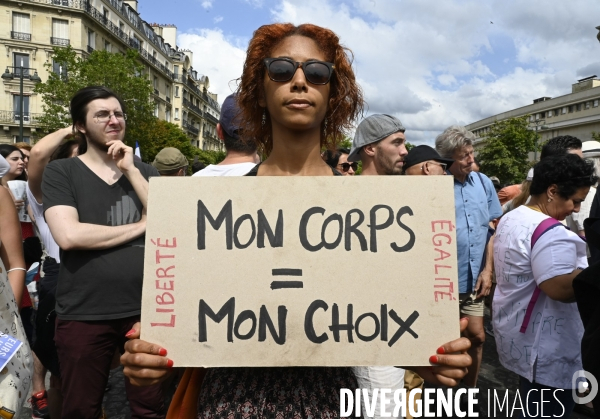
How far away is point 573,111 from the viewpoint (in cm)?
6519

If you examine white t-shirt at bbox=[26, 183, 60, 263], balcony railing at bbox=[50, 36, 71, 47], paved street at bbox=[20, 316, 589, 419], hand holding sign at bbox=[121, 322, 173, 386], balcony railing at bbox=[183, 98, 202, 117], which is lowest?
paved street at bbox=[20, 316, 589, 419]

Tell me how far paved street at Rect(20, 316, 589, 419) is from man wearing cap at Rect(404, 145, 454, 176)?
6.75 ft

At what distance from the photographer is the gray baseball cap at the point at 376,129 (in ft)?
11.0

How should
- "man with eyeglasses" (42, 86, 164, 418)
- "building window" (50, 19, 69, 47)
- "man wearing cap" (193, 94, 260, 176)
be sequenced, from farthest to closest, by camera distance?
"building window" (50, 19, 69, 47) → "man wearing cap" (193, 94, 260, 176) → "man with eyeglasses" (42, 86, 164, 418)

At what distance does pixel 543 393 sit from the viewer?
2.43 m

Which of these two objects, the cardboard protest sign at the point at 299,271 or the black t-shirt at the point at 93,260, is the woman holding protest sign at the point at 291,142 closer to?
the cardboard protest sign at the point at 299,271

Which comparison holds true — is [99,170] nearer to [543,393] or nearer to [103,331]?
[103,331]

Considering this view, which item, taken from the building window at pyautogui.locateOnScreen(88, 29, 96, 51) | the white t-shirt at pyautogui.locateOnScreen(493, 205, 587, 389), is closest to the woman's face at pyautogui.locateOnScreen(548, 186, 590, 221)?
the white t-shirt at pyautogui.locateOnScreen(493, 205, 587, 389)

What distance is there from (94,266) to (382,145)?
212cm

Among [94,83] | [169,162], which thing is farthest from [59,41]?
[169,162]

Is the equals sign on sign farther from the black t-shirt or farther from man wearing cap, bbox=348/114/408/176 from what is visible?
man wearing cap, bbox=348/114/408/176

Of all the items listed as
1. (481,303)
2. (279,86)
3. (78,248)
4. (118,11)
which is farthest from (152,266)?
(118,11)

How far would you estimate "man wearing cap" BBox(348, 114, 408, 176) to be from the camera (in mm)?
3336

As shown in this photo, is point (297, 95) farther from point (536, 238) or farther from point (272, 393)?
point (536, 238)
